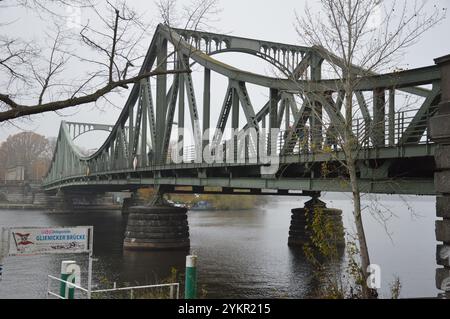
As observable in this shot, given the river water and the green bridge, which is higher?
the green bridge


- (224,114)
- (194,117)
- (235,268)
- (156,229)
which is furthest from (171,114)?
(235,268)

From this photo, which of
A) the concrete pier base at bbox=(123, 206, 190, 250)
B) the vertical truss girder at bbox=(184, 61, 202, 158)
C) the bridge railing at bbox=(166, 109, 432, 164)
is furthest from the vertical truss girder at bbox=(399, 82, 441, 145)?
the concrete pier base at bbox=(123, 206, 190, 250)

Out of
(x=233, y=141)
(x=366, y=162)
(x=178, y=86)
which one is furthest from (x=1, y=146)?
(x=366, y=162)

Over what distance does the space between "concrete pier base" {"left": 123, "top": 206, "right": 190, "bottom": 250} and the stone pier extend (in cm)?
3121

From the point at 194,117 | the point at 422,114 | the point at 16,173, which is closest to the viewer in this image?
the point at 422,114

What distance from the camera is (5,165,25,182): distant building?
14550 centimetres

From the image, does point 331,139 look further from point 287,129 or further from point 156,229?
point 156,229

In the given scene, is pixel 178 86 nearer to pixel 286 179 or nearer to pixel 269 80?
pixel 269 80

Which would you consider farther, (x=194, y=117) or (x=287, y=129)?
Result: (x=194, y=117)

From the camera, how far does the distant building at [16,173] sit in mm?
145500

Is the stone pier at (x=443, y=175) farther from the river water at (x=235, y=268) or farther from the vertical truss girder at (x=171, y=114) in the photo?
the vertical truss girder at (x=171, y=114)

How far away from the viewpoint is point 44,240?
10.5 metres

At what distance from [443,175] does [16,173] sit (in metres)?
153

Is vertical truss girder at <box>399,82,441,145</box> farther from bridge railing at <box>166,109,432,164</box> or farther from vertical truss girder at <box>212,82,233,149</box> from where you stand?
vertical truss girder at <box>212,82,233,149</box>
